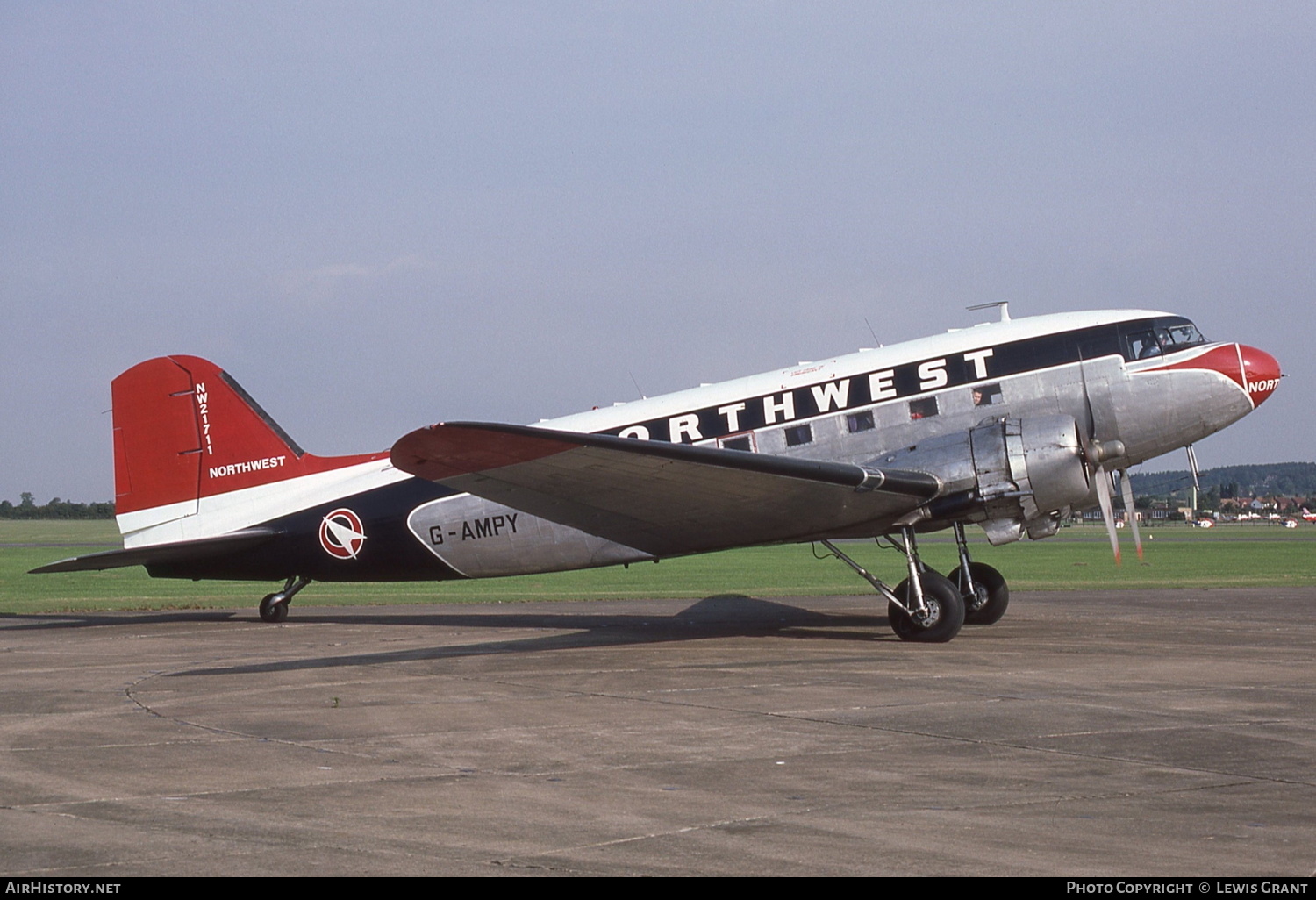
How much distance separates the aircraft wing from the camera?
12436 mm

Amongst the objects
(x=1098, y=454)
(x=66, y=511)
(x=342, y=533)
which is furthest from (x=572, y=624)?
(x=66, y=511)

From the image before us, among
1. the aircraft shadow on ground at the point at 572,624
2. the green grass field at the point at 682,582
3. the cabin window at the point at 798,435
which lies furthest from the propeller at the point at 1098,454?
the green grass field at the point at 682,582

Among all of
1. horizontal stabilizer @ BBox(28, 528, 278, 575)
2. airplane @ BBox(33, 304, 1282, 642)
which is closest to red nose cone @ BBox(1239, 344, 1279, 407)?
airplane @ BBox(33, 304, 1282, 642)

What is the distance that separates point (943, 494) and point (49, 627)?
15.8 m

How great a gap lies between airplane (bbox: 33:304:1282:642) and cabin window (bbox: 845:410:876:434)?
0.09ft

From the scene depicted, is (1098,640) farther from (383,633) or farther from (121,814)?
(121,814)

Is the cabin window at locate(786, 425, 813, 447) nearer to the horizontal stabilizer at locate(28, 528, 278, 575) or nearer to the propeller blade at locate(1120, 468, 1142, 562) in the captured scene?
the propeller blade at locate(1120, 468, 1142, 562)

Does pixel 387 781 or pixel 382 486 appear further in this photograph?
pixel 382 486

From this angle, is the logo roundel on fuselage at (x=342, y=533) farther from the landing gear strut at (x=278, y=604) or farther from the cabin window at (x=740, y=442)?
the cabin window at (x=740, y=442)

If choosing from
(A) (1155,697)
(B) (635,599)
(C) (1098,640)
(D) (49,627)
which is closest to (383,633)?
(D) (49,627)

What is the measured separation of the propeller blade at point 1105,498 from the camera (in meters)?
16.5

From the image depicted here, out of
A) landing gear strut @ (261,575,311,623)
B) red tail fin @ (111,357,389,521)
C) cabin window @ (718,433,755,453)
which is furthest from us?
landing gear strut @ (261,575,311,623)

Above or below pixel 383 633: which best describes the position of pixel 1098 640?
below

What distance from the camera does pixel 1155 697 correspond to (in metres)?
10.8
